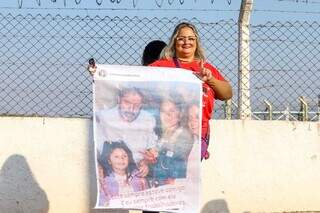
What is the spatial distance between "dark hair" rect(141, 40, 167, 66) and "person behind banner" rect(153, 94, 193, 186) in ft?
3.66

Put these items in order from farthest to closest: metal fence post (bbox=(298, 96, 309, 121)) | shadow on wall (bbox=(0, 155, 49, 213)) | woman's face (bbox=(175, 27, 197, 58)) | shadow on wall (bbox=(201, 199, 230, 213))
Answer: metal fence post (bbox=(298, 96, 309, 121))
shadow on wall (bbox=(201, 199, 230, 213))
shadow on wall (bbox=(0, 155, 49, 213))
woman's face (bbox=(175, 27, 197, 58))

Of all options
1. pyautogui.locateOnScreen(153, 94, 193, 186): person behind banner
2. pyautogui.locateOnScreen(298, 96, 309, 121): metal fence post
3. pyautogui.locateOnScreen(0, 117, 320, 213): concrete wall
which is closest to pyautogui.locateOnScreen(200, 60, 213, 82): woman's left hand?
pyautogui.locateOnScreen(153, 94, 193, 186): person behind banner

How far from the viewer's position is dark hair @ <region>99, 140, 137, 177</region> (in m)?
4.14

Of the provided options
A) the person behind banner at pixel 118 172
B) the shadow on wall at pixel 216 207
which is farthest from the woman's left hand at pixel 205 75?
the shadow on wall at pixel 216 207

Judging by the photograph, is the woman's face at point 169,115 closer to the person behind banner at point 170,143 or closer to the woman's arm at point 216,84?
the person behind banner at point 170,143

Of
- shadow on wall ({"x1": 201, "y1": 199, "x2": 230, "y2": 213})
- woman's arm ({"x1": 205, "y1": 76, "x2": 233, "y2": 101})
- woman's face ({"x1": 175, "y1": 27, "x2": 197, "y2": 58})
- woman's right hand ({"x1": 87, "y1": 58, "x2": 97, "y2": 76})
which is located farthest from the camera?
shadow on wall ({"x1": 201, "y1": 199, "x2": 230, "y2": 213})

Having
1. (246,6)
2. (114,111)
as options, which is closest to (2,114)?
(114,111)

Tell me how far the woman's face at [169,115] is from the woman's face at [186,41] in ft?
1.30

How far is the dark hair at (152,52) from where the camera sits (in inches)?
209

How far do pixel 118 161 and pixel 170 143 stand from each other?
35cm

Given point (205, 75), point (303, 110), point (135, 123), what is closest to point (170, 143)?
point (135, 123)

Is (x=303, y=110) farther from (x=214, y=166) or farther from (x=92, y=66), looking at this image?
(x=92, y=66)

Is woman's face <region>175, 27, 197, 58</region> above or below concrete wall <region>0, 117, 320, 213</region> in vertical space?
above

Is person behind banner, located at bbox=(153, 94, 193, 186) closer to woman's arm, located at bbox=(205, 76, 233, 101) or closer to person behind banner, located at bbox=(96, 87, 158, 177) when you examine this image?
person behind banner, located at bbox=(96, 87, 158, 177)
